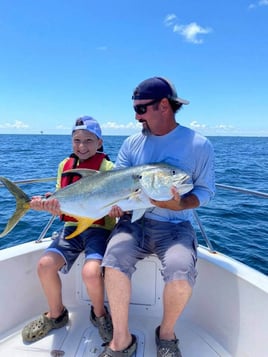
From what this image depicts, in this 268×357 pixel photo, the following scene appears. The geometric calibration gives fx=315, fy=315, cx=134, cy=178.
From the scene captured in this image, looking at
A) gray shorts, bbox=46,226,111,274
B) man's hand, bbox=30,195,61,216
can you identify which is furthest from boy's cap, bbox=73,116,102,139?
gray shorts, bbox=46,226,111,274

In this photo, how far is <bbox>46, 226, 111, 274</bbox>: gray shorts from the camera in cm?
235

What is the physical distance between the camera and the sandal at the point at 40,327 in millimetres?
2279

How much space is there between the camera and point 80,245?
2.51m

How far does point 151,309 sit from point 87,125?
1640 millimetres

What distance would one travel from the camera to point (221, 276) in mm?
2352

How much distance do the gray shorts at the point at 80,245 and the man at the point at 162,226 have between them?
0.16 m

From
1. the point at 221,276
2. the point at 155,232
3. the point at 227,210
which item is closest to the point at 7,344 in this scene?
the point at 155,232

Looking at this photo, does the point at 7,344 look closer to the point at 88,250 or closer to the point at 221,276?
the point at 88,250

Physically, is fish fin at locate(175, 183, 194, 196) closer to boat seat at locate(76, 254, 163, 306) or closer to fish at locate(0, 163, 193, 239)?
fish at locate(0, 163, 193, 239)

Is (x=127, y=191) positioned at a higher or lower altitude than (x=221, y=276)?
higher

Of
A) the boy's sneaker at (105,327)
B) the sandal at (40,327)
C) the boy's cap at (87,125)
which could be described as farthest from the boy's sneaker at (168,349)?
the boy's cap at (87,125)

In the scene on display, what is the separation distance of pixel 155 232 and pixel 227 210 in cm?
633

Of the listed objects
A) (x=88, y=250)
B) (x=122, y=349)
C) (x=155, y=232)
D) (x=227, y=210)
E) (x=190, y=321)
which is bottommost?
(x=227, y=210)

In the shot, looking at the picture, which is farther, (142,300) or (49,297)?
(142,300)
